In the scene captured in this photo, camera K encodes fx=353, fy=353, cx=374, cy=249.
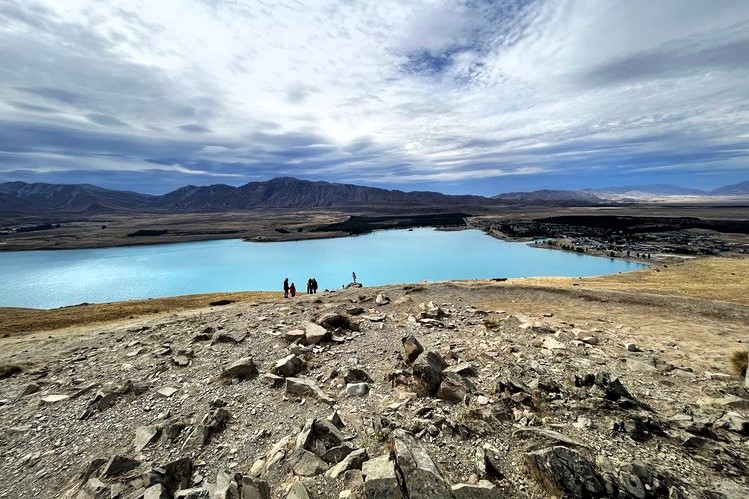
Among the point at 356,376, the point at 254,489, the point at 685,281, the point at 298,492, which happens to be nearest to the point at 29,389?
the point at 254,489

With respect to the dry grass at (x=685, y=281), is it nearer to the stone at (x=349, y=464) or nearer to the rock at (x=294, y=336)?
the rock at (x=294, y=336)

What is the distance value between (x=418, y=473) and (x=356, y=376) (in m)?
4.34

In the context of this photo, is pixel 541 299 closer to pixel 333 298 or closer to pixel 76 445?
pixel 333 298

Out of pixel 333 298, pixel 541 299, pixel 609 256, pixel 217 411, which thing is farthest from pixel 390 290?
pixel 609 256

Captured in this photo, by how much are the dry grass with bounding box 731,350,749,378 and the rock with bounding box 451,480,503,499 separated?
9.66 meters

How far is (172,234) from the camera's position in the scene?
447 feet

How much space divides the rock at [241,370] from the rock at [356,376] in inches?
108

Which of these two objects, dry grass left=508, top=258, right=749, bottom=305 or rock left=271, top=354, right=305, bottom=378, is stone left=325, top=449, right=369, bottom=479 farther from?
dry grass left=508, top=258, right=749, bottom=305

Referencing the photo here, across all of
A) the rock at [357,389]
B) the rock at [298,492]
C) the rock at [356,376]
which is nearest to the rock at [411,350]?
the rock at [356,376]

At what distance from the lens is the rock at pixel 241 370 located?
403 inches

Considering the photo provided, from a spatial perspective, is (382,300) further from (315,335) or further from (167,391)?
(167,391)

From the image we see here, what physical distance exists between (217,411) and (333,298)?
12.5 metres

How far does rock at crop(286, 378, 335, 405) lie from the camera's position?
905 centimetres

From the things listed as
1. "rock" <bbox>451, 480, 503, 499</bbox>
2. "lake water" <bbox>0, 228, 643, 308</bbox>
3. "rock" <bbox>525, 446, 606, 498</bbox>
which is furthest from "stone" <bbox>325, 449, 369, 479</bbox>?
"lake water" <bbox>0, 228, 643, 308</bbox>
